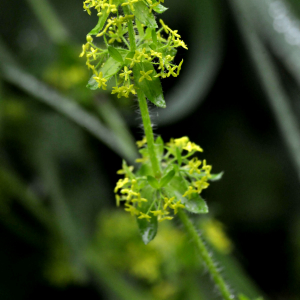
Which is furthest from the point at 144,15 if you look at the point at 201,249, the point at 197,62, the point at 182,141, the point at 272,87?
the point at 197,62

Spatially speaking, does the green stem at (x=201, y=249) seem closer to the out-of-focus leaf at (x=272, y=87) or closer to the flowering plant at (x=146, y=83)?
the flowering plant at (x=146, y=83)

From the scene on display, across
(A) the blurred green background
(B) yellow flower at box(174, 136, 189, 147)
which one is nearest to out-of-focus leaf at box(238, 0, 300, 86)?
(A) the blurred green background

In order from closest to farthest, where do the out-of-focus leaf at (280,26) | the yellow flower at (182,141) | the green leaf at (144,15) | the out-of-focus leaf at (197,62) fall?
1. the green leaf at (144,15)
2. the yellow flower at (182,141)
3. the out-of-focus leaf at (280,26)
4. the out-of-focus leaf at (197,62)

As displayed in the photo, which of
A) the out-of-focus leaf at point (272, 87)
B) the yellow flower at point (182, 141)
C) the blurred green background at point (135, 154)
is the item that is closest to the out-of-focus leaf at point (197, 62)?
the blurred green background at point (135, 154)

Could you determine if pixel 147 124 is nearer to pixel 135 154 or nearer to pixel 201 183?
pixel 201 183

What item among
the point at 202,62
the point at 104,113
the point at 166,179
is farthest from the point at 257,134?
the point at 166,179

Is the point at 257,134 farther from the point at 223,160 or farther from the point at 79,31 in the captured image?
the point at 79,31
